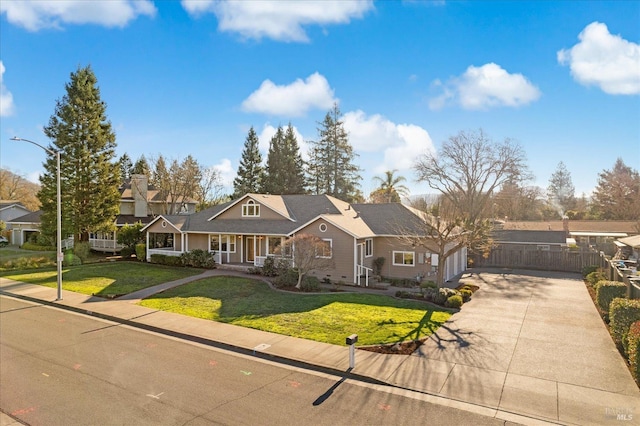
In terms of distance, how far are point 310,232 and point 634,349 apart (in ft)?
61.4

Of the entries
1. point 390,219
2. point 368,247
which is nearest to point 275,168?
point 390,219

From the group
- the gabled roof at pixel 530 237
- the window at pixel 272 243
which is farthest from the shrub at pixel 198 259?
the gabled roof at pixel 530 237

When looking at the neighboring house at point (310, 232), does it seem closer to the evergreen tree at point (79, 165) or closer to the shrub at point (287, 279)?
the shrub at point (287, 279)

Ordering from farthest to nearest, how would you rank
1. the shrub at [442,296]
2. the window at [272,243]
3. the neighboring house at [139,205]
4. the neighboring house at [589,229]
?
the neighboring house at [589,229] < the neighboring house at [139,205] < the window at [272,243] < the shrub at [442,296]

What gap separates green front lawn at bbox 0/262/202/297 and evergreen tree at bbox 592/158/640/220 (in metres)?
57.1

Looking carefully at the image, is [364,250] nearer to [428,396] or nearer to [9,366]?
[428,396]

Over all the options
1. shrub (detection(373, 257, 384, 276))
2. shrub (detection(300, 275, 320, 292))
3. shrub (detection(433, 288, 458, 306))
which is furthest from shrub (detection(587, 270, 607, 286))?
shrub (detection(300, 275, 320, 292))

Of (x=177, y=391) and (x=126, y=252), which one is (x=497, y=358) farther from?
(x=126, y=252)

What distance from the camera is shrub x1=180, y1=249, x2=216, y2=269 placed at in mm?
29469

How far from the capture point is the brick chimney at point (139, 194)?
4362 cm

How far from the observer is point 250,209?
31000 millimetres

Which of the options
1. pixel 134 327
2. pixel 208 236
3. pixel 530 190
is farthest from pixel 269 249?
pixel 530 190

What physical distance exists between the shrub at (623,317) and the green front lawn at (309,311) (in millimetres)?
5408

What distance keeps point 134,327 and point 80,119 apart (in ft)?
93.4
